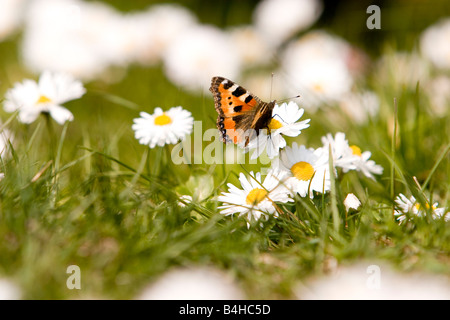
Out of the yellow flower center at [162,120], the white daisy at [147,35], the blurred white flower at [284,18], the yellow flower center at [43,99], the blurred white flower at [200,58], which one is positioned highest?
the blurred white flower at [284,18]

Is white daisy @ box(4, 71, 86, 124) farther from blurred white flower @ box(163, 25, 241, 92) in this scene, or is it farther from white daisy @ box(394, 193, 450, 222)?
blurred white flower @ box(163, 25, 241, 92)

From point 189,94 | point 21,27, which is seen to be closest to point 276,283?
point 189,94

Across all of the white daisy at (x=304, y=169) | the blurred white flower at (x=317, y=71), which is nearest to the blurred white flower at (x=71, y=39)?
the blurred white flower at (x=317, y=71)

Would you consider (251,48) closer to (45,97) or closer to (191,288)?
(45,97)

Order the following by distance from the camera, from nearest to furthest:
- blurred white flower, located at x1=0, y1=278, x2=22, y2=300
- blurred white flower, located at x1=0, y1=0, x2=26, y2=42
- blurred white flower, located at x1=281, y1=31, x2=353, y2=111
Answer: blurred white flower, located at x1=0, y1=278, x2=22, y2=300 → blurred white flower, located at x1=281, y1=31, x2=353, y2=111 → blurred white flower, located at x1=0, y1=0, x2=26, y2=42

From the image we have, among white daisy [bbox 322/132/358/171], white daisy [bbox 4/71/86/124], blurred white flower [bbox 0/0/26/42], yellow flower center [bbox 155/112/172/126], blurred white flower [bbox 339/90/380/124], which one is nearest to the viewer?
white daisy [bbox 322/132/358/171]

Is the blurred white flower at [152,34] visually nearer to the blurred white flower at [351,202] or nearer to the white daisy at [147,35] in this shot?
the white daisy at [147,35]

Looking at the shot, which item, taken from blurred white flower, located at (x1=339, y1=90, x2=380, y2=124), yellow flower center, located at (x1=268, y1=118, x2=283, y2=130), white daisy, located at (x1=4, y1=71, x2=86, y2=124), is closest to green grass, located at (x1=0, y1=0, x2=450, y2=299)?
white daisy, located at (x1=4, y1=71, x2=86, y2=124)
